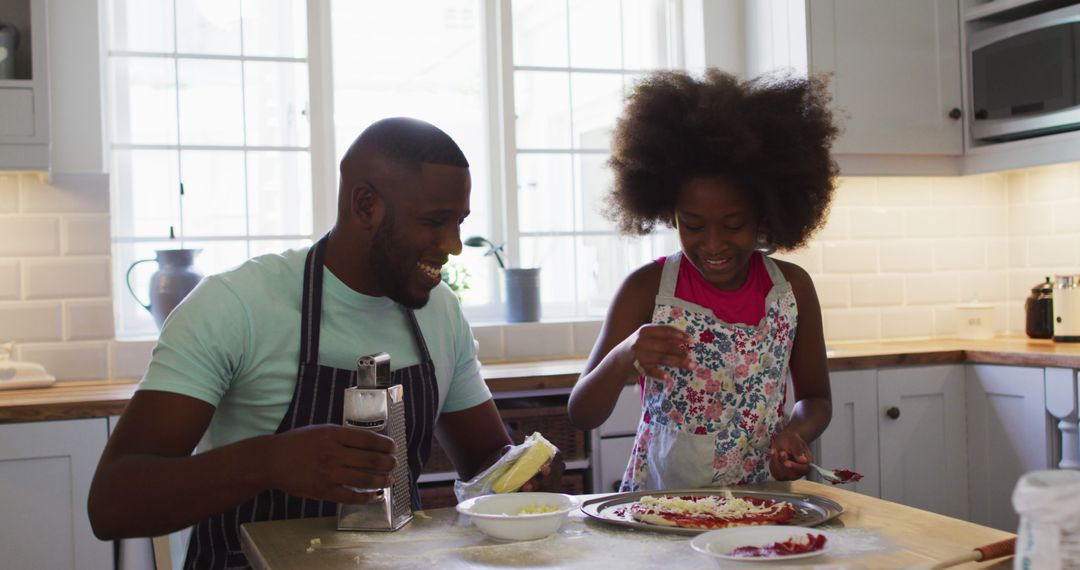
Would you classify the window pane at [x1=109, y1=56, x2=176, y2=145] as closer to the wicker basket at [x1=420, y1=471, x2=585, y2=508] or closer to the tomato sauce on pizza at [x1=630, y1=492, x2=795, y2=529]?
the wicker basket at [x1=420, y1=471, x2=585, y2=508]

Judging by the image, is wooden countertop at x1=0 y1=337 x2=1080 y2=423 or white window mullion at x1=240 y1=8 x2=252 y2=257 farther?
white window mullion at x1=240 y1=8 x2=252 y2=257

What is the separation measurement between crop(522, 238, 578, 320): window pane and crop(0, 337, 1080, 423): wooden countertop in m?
0.39

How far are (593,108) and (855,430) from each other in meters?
1.48

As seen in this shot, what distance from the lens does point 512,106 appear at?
12.4 ft

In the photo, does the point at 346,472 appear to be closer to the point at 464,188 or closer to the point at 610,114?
the point at 464,188

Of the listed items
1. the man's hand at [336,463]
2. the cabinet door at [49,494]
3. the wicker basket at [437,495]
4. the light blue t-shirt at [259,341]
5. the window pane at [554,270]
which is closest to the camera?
the man's hand at [336,463]

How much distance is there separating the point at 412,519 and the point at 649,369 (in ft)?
1.49

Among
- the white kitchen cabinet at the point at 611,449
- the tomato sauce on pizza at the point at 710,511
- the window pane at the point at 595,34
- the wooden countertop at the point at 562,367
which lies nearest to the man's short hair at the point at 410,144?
the tomato sauce on pizza at the point at 710,511

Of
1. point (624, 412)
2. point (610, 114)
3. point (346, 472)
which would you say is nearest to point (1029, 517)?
point (346, 472)

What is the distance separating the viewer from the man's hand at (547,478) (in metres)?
1.67

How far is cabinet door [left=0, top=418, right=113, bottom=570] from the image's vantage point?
A: 255 centimetres

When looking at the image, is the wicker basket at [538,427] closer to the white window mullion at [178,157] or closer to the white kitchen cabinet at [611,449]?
the white kitchen cabinet at [611,449]

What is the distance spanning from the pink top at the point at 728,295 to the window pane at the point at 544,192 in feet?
5.61

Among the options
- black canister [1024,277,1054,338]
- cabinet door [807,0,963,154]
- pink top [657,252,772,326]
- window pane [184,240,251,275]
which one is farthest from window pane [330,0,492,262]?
black canister [1024,277,1054,338]
